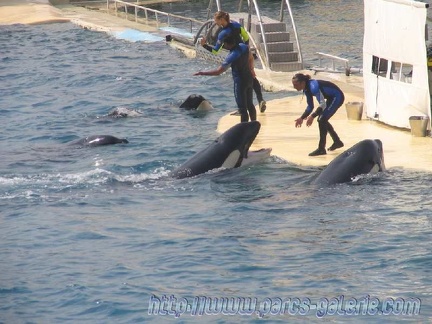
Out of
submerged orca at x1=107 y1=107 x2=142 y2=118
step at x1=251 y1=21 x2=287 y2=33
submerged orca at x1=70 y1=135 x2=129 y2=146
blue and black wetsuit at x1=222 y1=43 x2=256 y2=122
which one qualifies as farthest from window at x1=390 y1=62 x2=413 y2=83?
step at x1=251 y1=21 x2=287 y2=33

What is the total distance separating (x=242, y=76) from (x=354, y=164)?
121 inches

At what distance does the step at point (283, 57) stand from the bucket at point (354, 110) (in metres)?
5.70

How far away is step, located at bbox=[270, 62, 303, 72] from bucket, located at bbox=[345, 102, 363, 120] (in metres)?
5.37

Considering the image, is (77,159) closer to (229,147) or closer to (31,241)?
(229,147)

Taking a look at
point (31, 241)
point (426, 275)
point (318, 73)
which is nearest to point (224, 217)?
point (31, 241)

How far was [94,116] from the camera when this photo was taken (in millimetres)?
19719

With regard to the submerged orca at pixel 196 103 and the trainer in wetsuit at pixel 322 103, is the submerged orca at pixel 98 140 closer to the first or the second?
the submerged orca at pixel 196 103

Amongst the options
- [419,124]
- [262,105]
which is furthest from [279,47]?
[419,124]

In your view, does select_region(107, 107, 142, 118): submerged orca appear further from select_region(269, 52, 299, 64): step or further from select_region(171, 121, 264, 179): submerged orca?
select_region(171, 121, 264, 179): submerged orca

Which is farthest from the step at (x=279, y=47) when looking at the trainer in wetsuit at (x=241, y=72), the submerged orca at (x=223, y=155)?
the submerged orca at (x=223, y=155)

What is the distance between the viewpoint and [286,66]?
875 inches

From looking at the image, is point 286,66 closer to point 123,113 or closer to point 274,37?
point 274,37

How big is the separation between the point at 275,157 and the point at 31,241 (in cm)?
421

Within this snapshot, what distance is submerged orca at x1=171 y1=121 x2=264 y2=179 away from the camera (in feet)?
46.5
